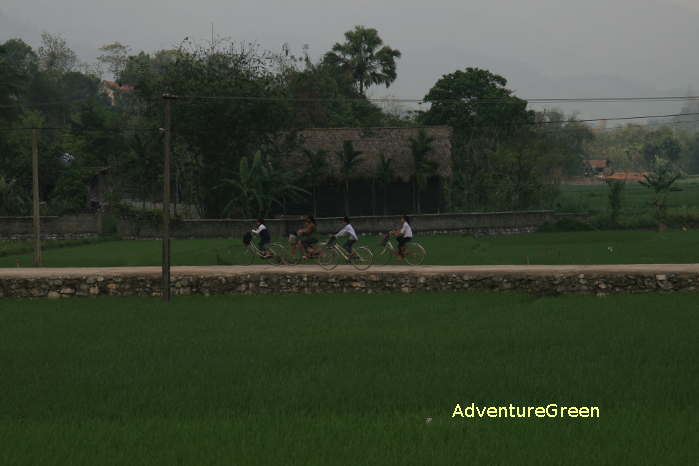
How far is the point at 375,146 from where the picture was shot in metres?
39.8

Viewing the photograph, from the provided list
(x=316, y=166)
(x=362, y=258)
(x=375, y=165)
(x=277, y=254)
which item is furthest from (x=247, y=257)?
(x=375, y=165)

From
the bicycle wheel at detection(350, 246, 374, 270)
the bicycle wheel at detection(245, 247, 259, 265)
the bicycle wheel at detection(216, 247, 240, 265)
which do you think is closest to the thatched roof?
the bicycle wheel at detection(216, 247, 240, 265)

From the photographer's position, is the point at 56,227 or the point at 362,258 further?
the point at 56,227

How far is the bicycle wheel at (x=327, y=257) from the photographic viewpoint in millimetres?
21250

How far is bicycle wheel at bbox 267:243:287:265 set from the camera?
76.1 ft

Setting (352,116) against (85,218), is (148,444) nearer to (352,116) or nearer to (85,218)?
(85,218)

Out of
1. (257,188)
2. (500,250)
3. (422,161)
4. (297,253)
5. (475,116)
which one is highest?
(475,116)

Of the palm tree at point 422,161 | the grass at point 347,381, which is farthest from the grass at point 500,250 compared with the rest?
the grass at point 347,381

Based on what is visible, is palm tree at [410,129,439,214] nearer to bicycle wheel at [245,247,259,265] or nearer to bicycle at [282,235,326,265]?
bicycle wheel at [245,247,259,265]

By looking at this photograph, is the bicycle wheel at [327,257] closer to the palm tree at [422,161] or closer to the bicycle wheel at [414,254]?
the bicycle wheel at [414,254]

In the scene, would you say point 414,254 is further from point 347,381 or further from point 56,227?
point 56,227

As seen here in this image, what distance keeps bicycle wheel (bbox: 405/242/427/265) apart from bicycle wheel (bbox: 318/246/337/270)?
8.39ft

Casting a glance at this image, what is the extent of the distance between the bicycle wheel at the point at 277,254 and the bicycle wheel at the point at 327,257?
2062 millimetres

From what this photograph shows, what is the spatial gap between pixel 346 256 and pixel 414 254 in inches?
106
